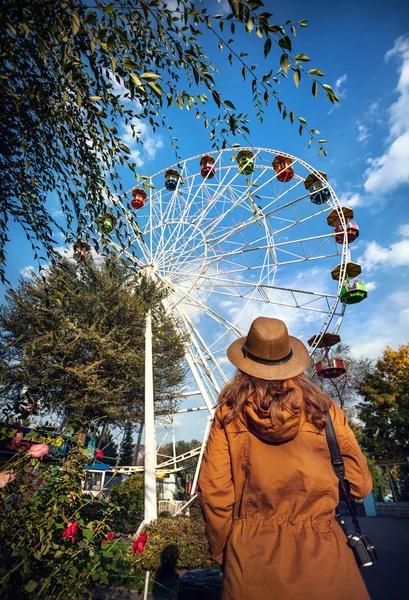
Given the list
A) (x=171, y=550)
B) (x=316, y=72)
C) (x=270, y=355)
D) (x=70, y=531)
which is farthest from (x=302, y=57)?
(x=171, y=550)

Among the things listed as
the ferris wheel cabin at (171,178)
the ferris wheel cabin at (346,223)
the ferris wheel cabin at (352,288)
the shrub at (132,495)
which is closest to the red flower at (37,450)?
the ferris wheel cabin at (352,288)

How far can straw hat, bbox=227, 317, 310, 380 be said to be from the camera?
6.53 ft

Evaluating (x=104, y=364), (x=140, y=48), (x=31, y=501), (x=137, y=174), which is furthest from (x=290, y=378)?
(x=104, y=364)

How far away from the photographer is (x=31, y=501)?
8.43 ft

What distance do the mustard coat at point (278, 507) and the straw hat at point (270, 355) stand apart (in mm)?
278

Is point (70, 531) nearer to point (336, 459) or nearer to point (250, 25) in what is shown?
point (336, 459)

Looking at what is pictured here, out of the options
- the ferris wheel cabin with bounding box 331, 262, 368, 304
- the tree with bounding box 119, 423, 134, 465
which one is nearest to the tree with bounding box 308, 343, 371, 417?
the ferris wheel cabin with bounding box 331, 262, 368, 304

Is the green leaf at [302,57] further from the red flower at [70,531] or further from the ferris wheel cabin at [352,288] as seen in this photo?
the ferris wheel cabin at [352,288]

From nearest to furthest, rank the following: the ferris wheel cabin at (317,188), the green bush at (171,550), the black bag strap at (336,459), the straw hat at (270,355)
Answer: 1. the black bag strap at (336,459)
2. the straw hat at (270,355)
3. the green bush at (171,550)
4. the ferris wheel cabin at (317,188)

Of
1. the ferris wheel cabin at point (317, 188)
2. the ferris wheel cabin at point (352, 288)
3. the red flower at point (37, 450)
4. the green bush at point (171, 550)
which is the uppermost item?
the ferris wheel cabin at point (317, 188)

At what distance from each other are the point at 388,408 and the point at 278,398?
27448mm

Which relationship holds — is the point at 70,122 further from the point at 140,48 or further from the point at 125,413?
the point at 125,413

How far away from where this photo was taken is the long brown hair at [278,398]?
1.76 m

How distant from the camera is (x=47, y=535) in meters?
2.33
